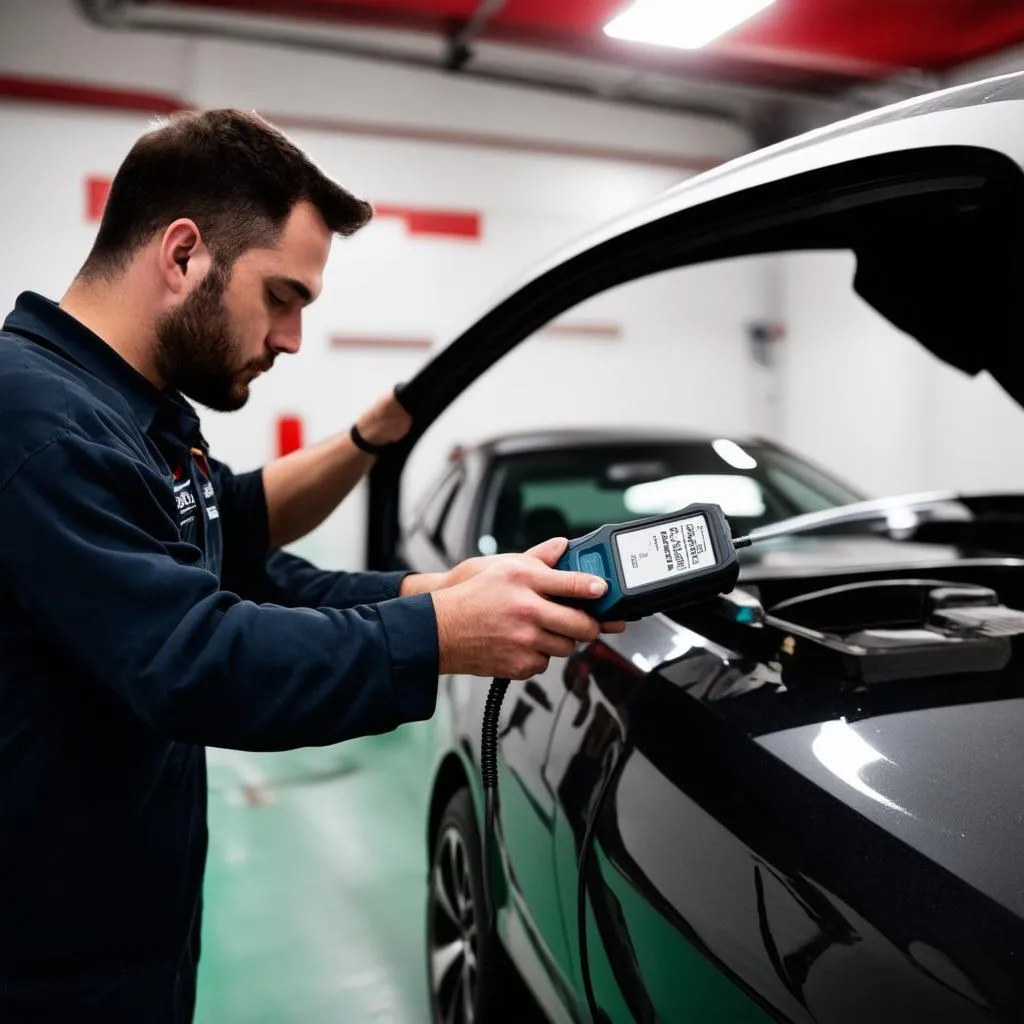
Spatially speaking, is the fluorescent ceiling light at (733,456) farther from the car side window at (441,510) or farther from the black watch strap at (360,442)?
the black watch strap at (360,442)

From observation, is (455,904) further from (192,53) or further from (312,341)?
(192,53)

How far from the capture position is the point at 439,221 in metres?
6.09

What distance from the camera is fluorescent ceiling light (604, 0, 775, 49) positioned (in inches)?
151

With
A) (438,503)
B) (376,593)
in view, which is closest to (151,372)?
(376,593)

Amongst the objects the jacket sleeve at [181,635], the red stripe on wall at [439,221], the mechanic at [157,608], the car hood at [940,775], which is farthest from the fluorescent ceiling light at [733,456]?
the red stripe on wall at [439,221]

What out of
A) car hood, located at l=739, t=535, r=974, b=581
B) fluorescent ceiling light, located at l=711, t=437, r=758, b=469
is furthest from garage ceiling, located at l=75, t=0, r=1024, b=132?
car hood, located at l=739, t=535, r=974, b=581

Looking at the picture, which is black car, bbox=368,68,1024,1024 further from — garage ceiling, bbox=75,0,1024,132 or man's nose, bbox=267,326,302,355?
garage ceiling, bbox=75,0,1024,132

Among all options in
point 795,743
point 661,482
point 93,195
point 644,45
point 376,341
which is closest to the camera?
point 795,743

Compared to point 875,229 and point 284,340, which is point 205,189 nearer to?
point 284,340

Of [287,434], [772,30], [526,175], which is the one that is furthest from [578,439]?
[526,175]

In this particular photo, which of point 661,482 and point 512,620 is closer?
point 512,620

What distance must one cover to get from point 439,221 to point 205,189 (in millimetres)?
5245

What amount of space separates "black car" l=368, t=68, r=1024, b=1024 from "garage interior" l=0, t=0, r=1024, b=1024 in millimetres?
2128

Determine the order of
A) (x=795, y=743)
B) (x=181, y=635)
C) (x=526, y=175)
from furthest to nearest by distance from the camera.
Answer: (x=526, y=175) < (x=795, y=743) < (x=181, y=635)
